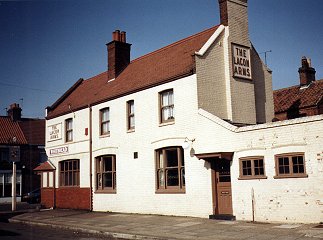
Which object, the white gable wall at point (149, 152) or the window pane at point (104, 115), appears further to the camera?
the window pane at point (104, 115)

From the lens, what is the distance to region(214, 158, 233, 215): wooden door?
1552 centimetres

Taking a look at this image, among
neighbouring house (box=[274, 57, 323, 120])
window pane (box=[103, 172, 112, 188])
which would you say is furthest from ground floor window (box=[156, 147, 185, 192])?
neighbouring house (box=[274, 57, 323, 120])

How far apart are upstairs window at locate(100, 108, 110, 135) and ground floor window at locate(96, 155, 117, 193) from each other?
1493 millimetres

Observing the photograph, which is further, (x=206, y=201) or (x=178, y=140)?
(x=178, y=140)

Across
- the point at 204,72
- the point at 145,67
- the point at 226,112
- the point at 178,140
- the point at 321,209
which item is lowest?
the point at 321,209

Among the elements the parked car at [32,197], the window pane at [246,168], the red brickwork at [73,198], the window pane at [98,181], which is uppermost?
the window pane at [246,168]

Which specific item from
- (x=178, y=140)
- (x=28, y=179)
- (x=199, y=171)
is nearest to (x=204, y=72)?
(x=178, y=140)

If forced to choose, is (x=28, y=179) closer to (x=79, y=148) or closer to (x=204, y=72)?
(x=79, y=148)

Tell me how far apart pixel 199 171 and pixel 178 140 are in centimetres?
188

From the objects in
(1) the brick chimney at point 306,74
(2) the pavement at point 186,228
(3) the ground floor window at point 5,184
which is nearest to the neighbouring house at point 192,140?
(2) the pavement at point 186,228

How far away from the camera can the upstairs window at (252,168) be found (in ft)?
46.9

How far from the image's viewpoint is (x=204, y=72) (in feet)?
56.8

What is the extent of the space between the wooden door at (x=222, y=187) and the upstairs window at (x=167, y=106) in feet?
11.5

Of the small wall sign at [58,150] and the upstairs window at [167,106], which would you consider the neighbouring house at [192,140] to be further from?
the small wall sign at [58,150]
